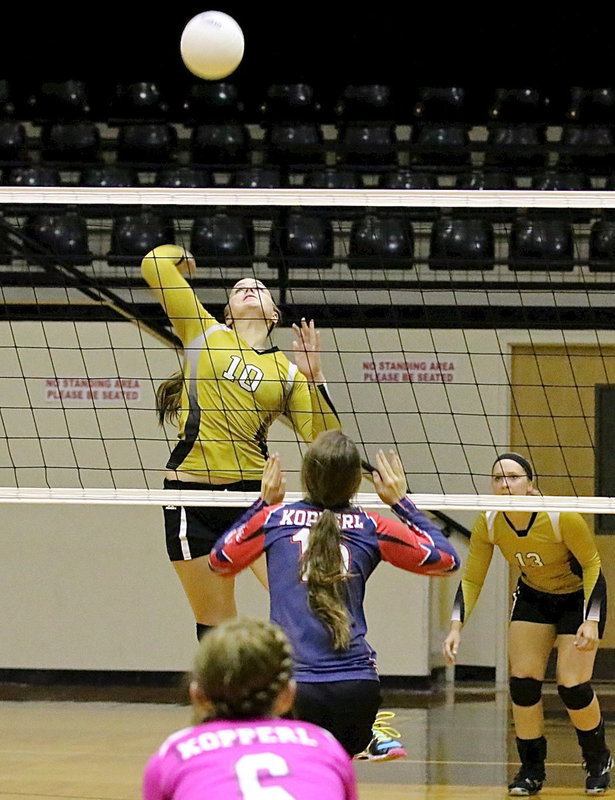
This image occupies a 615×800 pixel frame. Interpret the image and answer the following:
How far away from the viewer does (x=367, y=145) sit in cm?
1038

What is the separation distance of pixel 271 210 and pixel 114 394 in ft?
6.39

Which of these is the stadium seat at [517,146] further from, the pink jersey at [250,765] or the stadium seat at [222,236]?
the pink jersey at [250,765]

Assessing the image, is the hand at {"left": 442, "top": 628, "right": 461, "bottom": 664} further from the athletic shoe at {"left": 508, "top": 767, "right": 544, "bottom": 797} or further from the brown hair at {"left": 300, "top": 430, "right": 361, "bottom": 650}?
the brown hair at {"left": 300, "top": 430, "right": 361, "bottom": 650}

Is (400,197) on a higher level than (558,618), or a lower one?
higher

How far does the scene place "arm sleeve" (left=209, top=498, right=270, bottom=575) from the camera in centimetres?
391

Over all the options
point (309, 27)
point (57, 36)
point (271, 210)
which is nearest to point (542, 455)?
point (271, 210)

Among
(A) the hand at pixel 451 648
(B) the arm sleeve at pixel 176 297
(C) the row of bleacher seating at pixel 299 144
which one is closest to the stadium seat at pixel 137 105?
(C) the row of bleacher seating at pixel 299 144

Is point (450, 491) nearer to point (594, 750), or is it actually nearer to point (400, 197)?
point (594, 750)

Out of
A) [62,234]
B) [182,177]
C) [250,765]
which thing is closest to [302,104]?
[182,177]

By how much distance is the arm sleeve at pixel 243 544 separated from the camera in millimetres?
3914

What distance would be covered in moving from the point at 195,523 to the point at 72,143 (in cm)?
624

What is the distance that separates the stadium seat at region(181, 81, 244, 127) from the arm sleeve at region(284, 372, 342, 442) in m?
6.17

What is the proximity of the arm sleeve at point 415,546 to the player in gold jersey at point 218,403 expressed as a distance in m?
1.43

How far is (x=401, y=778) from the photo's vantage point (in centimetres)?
619
